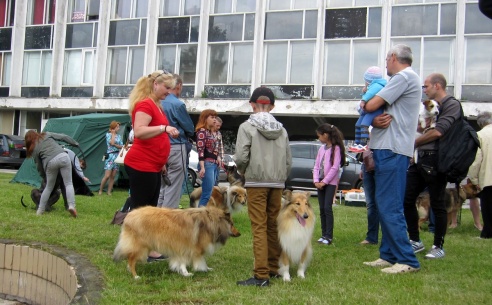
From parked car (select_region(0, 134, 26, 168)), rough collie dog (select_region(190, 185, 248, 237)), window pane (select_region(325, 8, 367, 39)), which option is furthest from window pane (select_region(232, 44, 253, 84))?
rough collie dog (select_region(190, 185, 248, 237))

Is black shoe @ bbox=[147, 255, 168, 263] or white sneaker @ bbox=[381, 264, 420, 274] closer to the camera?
white sneaker @ bbox=[381, 264, 420, 274]

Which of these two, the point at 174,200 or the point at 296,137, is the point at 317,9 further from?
the point at 174,200

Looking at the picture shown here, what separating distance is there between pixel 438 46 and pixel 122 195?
14.6m

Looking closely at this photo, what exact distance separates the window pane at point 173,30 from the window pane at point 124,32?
1.42 meters

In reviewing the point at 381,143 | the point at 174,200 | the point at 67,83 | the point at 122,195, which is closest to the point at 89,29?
the point at 67,83

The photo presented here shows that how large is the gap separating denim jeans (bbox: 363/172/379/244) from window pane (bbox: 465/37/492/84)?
50.1 ft

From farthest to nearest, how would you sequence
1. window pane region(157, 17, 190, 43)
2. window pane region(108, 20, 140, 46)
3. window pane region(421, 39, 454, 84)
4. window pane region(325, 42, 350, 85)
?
window pane region(108, 20, 140, 46), window pane region(157, 17, 190, 43), window pane region(325, 42, 350, 85), window pane region(421, 39, 454, 84)

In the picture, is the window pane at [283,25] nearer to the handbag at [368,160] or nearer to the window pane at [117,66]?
the window pane at [117,66]

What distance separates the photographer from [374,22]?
2081 centimetres

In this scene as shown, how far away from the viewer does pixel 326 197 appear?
6.77 metres

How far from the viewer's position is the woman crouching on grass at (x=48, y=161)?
25.6 ft

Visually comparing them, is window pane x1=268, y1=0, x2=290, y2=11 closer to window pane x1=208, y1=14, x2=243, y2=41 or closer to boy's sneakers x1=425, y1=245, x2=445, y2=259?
window pane x1=208, y1=14, x2=243, y2=41

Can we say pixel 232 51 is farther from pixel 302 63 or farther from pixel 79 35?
pixel 79 35

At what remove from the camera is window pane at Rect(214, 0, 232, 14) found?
76.9 feet
